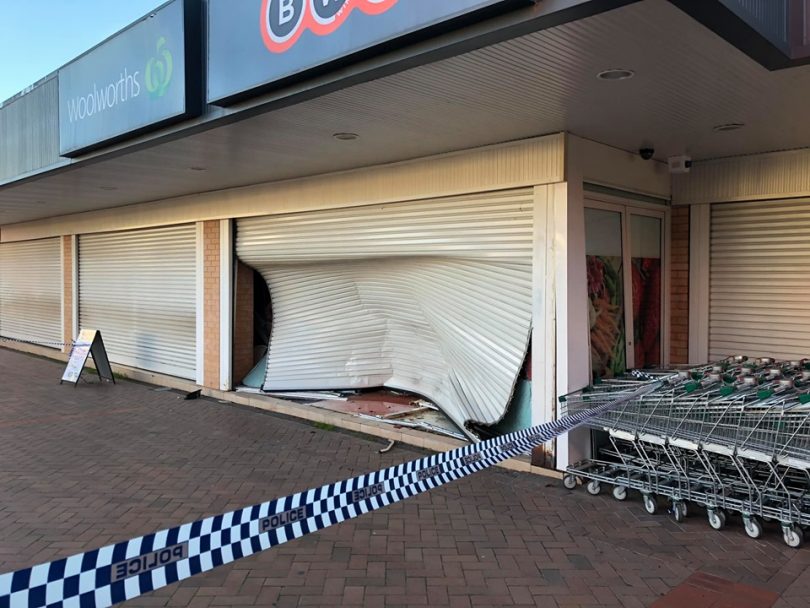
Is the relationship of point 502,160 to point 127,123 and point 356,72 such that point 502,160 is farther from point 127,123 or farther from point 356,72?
point 127,123

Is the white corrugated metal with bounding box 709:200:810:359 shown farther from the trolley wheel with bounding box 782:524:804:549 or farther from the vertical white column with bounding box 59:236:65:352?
the vertical white column with bounding box 59:236:65:352

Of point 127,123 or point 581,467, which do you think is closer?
point 581,467

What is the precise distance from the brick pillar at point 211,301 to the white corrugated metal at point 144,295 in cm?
65

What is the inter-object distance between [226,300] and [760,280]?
7084 mm

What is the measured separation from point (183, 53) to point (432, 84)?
281cm

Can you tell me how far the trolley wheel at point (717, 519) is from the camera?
15.0 ft

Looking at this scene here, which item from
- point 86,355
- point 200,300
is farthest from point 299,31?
point 86,355

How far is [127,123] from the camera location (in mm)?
6676

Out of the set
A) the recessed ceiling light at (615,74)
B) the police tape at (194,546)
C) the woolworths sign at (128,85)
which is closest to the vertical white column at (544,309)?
the recessed ceiling light at (615,74)

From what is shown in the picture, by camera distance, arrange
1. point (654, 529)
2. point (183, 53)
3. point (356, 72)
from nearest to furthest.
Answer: point (356, 72) < point (654, 529) < point (183, 53)

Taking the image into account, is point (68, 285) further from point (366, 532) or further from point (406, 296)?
point (366, 532)

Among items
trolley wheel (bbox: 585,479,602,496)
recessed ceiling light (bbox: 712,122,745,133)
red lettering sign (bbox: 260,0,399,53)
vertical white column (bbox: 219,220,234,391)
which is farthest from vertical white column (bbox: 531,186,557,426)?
vertical white column (bbox: 219,220,234,391)

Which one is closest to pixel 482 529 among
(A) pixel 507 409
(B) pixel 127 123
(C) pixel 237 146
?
(A) pixel 507 409

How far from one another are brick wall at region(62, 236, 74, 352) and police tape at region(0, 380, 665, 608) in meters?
12.7
